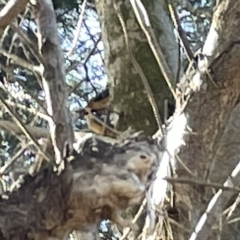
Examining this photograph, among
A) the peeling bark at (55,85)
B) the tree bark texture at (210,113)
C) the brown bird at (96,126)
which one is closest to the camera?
the tree bark texture at (210,113)

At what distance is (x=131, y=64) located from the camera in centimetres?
215

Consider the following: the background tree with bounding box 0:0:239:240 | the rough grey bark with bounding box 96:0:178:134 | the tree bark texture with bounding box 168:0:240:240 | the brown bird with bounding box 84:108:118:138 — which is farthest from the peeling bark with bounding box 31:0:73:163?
the rough grey bark with bounding box 96:0:178:134

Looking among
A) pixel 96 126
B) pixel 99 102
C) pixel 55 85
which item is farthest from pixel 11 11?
pixel 99 102

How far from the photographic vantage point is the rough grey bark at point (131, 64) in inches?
84.7

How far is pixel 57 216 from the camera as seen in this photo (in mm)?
1248

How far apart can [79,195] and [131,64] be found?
960 mm

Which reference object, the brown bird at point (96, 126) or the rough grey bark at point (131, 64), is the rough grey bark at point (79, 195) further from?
the rough grey bark at point (131, 64)

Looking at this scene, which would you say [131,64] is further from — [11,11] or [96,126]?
[11,11]

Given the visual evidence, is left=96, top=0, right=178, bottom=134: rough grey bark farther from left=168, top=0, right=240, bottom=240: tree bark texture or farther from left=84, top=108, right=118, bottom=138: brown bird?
left=168, top=0, right=240, bottom=240: tree bark texture

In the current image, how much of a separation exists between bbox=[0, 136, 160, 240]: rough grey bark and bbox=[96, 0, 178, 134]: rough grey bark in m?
0.85

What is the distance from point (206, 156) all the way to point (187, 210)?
0.12m

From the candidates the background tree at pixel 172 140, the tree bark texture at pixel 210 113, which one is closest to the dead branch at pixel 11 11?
the background tree at pixel 172 140

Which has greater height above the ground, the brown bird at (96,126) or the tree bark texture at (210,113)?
the tree bark texture at (210,113)

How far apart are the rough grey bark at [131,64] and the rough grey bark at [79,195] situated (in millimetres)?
854
